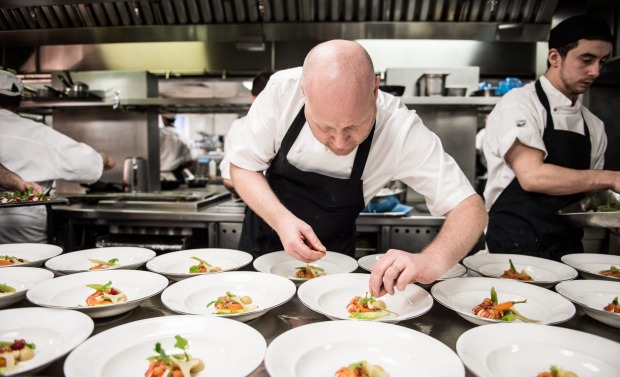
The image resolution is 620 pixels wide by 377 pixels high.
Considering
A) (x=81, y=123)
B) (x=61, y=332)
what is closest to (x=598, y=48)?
(x=61, y=332)

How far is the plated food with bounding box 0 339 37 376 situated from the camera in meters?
0.83

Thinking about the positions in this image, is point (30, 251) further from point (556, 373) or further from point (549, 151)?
point (549, 151)

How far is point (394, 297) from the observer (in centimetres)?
127

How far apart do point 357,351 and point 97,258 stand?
124 centimetres

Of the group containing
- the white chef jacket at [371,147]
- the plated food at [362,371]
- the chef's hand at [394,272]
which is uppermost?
the white chef jacket at [371,147]

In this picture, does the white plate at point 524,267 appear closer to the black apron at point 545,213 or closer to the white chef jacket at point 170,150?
Result: the black apron at point 545,213

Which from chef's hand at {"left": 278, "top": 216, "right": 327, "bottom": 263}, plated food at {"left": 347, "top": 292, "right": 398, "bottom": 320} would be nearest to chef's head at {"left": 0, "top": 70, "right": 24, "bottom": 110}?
chef's hand at {"left": 278, "top": 216, "right": 327, "bottom": 263}

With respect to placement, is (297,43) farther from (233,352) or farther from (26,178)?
(233,352)

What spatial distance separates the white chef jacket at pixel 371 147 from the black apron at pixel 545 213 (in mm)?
738

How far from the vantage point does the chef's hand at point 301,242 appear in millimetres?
1306

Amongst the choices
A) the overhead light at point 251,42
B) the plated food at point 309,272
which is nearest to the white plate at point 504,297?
the plated food at point 309,272

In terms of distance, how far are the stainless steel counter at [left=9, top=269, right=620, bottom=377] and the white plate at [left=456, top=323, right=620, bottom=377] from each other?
0.09 metres

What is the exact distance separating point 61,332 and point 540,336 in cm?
116

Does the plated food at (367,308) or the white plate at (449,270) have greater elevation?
the white plate at (449,270)
